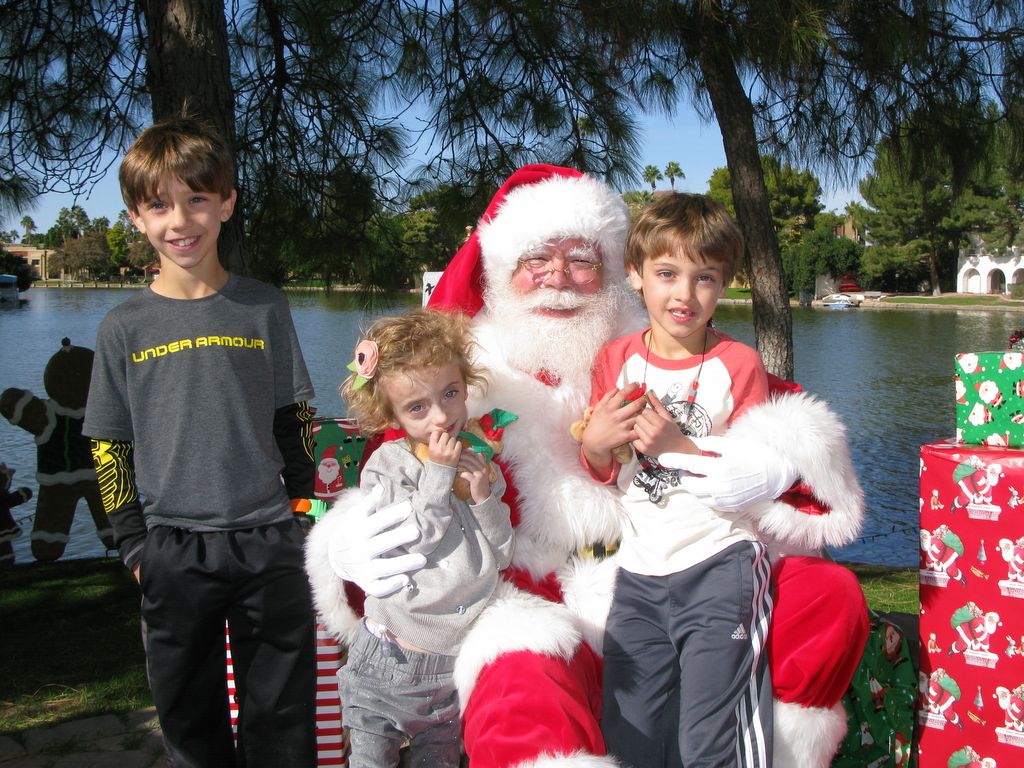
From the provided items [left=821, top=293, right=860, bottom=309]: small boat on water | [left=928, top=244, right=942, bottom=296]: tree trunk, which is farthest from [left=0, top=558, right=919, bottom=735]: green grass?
[left=928, top=244, right=942, bottom=296]: tree trunk

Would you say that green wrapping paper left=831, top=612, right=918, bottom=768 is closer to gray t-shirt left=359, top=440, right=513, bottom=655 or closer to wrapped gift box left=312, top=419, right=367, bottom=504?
gray t-shirt left=359, top=440, right=513, bottom=655

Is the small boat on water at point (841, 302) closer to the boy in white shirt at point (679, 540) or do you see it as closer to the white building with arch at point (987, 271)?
the white building with arch at point (987, 271)

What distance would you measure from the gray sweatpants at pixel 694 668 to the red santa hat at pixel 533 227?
2.93 feet

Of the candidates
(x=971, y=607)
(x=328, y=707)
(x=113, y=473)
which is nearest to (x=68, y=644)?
(x=328, y=707)

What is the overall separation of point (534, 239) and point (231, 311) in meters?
0.80

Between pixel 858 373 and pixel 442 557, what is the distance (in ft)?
43.5

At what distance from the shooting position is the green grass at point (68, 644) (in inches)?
122

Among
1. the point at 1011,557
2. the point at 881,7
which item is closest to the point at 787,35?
the point at 881,7

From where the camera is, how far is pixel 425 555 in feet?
6.07

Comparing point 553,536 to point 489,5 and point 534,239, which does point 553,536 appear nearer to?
point 534,239

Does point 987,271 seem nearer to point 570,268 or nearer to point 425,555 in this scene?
point 570,268

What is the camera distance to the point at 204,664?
6.43 feet

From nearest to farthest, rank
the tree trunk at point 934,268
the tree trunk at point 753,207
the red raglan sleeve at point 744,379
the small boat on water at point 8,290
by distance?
the red raglan sleeve at point 744,379 < the tree trunk at point 753,207 < the small boat on water at point 8,290 < the tree trunk at point 934,268

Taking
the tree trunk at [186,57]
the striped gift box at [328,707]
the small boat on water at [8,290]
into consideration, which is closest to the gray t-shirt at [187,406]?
the striped gift box at [328,707]
